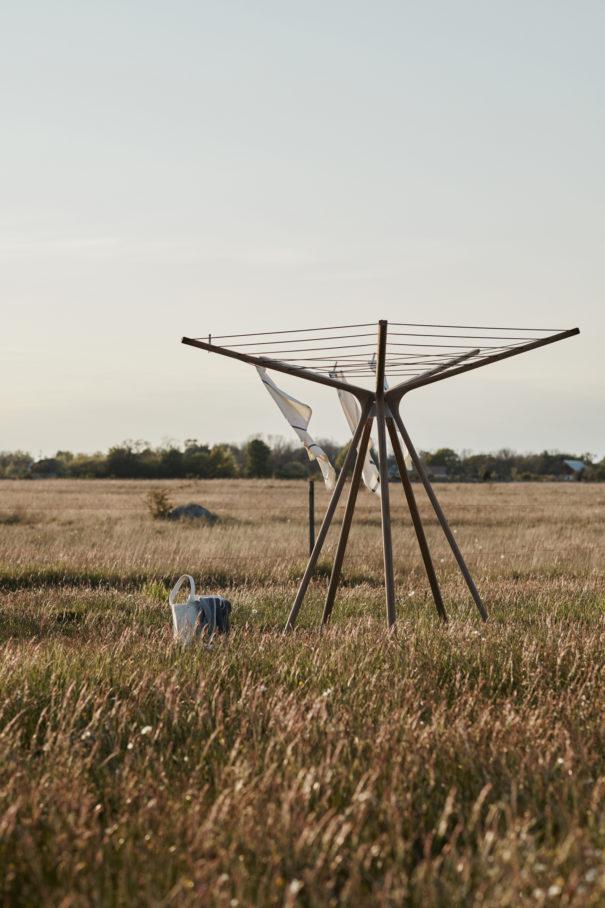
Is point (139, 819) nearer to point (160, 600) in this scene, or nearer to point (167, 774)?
point (167, 774)

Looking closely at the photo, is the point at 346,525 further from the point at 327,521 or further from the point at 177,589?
the point at 177,589

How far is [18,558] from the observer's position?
1548 centimetres

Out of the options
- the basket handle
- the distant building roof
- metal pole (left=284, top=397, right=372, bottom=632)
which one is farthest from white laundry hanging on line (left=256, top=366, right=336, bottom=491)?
the distant building roof

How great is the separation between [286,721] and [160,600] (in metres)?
6.80

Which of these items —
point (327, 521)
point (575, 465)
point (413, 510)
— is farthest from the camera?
point (575, 465)

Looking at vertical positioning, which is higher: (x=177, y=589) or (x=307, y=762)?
(x=177, y=589)

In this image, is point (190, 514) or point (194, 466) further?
point (194, 466)

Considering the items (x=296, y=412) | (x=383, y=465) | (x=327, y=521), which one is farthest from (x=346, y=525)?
(x=296, y=412)

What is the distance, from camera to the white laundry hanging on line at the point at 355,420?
984 cm

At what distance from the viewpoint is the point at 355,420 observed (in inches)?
391

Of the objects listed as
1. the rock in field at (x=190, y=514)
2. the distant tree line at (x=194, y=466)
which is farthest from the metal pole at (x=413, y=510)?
the distant tree line at (x=194, y=466)

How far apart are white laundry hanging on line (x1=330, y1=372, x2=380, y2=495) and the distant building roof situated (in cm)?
8878

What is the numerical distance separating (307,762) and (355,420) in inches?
231

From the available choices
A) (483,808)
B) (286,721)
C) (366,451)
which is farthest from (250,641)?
(483,808)
